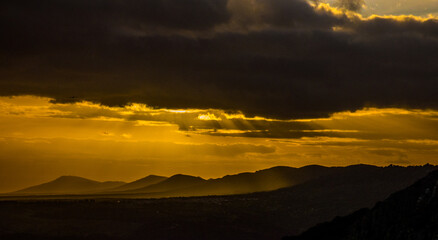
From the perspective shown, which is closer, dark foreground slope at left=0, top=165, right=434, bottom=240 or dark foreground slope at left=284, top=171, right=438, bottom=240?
dark foreground slope at left=284, top=171, right=438, bottom=240

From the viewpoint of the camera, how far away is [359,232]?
77938 mm

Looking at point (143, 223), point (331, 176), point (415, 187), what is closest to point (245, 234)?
point (143, 223)

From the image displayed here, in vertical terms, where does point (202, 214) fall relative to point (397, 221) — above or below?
above

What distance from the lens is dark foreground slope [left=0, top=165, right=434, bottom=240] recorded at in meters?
133

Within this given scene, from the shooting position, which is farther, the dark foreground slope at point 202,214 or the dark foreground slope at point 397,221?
the dark foreground slope at point 202,214

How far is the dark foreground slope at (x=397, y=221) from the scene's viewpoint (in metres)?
73.9

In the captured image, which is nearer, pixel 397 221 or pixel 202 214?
pixel 397 221

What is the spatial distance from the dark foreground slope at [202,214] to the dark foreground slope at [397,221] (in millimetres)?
50190

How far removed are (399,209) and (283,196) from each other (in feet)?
302

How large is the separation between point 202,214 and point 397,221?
75.5 meters

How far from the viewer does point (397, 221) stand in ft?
256

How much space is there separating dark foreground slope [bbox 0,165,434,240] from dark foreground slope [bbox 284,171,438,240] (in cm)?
5019

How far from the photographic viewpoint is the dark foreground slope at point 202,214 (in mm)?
132750

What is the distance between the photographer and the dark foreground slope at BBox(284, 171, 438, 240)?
7394 cm
